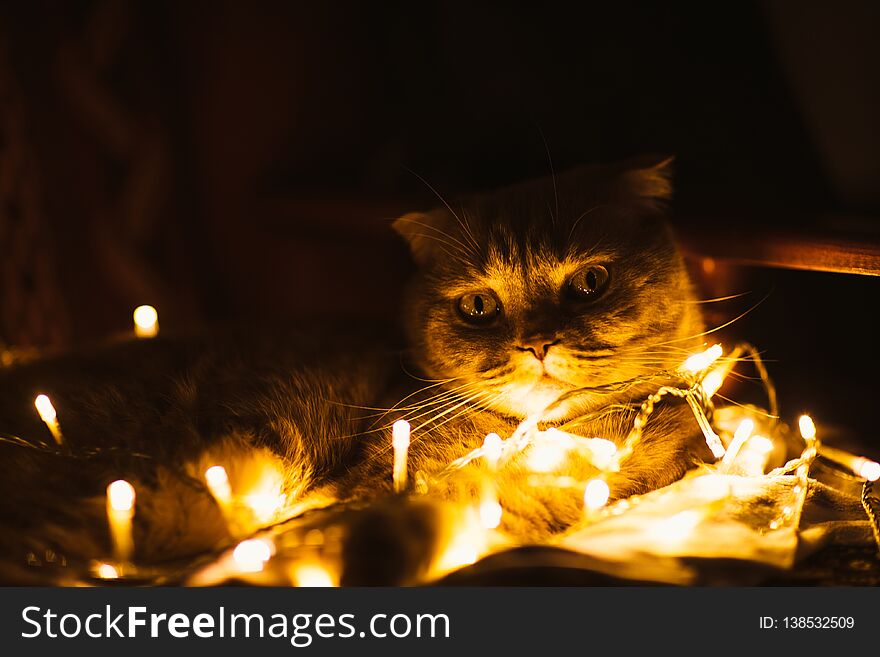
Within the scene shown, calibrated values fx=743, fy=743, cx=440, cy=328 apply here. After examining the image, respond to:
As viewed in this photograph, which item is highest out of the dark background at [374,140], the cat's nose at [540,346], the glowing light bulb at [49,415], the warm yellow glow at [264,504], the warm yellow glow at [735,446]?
the dark background at [374,140]

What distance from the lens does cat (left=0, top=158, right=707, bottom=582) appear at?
3.72 feet

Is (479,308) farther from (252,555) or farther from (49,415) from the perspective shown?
(49,415)

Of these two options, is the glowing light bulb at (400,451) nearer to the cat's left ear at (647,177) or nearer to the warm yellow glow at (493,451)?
the warm yellow glow at (493,451)

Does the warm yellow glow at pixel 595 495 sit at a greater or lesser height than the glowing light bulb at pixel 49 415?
lesser

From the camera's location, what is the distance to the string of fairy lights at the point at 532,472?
3.51 feet

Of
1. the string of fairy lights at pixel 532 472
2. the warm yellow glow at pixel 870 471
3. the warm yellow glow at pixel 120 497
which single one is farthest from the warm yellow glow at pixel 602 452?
the warm yellow glow at pixel 120 497

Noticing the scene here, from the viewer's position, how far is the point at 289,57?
7.23ft

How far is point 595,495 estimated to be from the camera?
3.77 ft

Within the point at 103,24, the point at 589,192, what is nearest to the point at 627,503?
the point at 589,192

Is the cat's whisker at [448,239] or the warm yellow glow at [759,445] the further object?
the cat's whisker at [448,239]

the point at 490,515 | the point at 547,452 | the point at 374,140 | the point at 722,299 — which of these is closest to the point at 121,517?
the point at 490,515

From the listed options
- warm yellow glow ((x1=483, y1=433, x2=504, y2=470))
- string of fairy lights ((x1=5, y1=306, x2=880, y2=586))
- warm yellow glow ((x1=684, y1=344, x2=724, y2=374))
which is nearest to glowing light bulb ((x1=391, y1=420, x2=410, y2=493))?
string of fairy lights ((x1=5, y1=306, x2=880, y2=586))

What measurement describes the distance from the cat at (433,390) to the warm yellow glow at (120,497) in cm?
4

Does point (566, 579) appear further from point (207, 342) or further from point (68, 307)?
point (68, 307)
